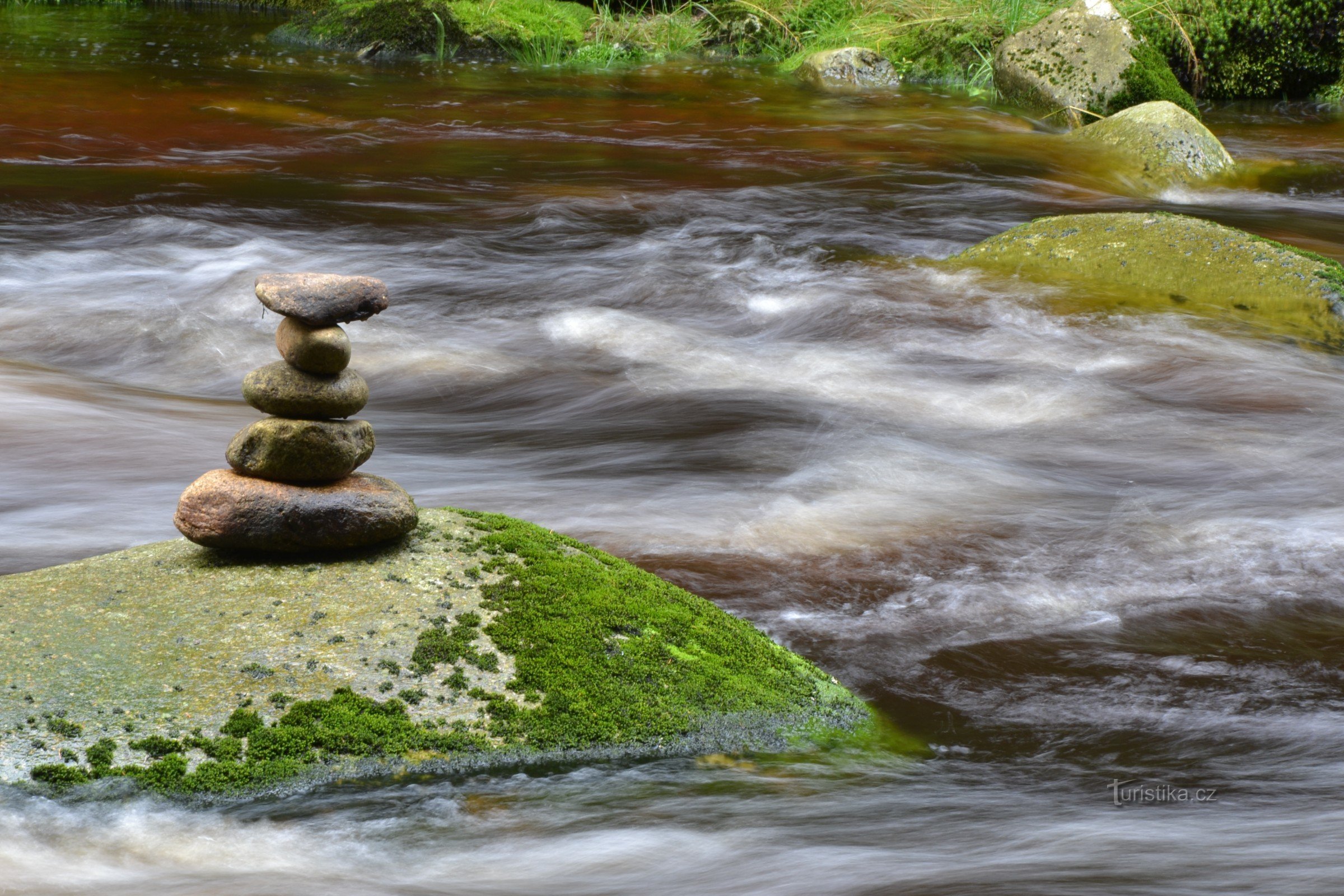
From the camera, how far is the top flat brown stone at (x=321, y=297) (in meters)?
3.47

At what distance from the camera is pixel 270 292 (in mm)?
3465

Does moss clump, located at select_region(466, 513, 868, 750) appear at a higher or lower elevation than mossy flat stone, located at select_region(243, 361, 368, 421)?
lower

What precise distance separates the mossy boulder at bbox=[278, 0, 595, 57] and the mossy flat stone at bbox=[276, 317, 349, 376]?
15.2 meters

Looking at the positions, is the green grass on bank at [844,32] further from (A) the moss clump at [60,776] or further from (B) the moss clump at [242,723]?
(A) the moss clump at [60,776]

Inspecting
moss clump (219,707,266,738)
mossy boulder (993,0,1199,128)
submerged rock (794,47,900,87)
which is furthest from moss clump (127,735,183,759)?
submerged rock (794,47,900,87)

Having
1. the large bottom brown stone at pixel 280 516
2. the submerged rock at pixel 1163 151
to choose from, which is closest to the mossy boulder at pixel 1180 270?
the submerged rock at pixel 1163 151

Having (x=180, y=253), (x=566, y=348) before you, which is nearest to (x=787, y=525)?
(x=566, y=348)

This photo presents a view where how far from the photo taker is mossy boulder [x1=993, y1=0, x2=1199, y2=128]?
537 inches

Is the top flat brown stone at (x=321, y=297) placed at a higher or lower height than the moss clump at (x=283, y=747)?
higher

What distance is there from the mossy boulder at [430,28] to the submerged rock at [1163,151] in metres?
8.85

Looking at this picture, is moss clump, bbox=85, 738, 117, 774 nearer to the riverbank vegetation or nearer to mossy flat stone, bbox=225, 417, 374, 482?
mossy flat stone, bbox=225, 417, 374, 482

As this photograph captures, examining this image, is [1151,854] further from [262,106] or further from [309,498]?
[262,106]

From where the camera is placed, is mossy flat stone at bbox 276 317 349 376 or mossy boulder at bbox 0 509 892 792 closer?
mossy boulder at bbox 0 509 892 792

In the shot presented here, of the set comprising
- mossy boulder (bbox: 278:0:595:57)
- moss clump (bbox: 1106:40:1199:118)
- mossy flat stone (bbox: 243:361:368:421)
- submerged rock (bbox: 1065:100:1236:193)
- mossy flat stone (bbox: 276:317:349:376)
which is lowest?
mossy flat stone (bbox: 243:361:368:421)
